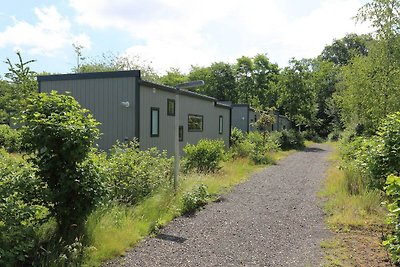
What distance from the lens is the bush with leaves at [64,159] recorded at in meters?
4.30

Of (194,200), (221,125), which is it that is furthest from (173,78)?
(194,200)

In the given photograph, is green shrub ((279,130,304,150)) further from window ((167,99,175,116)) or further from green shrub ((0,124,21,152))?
green shrub ((0,124,21,152))

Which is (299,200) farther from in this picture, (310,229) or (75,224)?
(75,224)

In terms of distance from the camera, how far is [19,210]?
380 centimetres

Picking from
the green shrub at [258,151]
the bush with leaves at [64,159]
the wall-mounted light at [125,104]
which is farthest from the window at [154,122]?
the bush with leaves at [64,159]

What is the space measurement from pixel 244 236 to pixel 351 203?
274 cm

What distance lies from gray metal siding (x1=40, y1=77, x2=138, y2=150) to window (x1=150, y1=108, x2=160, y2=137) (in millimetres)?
936

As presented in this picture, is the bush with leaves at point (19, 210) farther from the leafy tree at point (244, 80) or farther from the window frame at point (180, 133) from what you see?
the leafy tree at point (244, 80)

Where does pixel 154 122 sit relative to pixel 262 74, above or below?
below

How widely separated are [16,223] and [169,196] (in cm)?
337

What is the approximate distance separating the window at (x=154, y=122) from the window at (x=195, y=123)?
318 centimetres

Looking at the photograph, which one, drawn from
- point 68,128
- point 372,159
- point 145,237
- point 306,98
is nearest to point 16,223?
point 68,128

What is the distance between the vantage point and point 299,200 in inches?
311

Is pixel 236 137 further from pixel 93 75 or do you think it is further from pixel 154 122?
pixel 93 75
